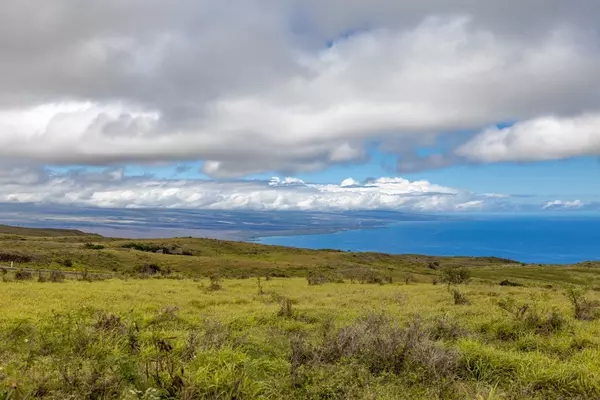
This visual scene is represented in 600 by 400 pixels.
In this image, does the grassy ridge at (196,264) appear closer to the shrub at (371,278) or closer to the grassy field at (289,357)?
the shrub at (371,278)

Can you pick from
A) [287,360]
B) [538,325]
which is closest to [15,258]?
[287,360]

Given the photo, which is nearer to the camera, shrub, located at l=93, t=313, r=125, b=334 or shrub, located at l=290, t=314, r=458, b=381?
shrub, located at l=290, t=314, r=458, b=381

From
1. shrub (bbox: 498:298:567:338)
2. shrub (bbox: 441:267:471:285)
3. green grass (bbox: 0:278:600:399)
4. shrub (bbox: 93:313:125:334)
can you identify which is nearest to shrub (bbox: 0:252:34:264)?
green grass (bbox: 0:278:600:399)

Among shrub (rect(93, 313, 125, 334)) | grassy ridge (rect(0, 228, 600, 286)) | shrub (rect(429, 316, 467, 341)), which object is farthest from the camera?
grassy ridge (rect(0, 228, 600, 286))

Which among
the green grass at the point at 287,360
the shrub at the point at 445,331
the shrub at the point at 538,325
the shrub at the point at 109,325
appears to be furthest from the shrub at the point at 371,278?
the shrub at the point at 109,325

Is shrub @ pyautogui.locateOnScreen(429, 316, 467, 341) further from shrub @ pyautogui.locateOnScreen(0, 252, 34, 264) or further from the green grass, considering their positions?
shrub @ pyautogui.locateOnScreen(0, 252, 34, 264)

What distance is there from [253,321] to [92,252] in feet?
175

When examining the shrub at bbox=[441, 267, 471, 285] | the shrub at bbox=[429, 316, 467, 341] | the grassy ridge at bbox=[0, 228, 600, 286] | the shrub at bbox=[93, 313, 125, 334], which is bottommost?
the grassy ridge at bbox=[0, 228, 600, 286]

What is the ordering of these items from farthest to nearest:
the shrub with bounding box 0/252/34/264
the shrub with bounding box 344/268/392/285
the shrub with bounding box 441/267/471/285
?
the shrub with bounding box 0/252/34/264 < the shrub with bounding box 441/267/471/285 < the shrub with bounding box 344/268/392/285

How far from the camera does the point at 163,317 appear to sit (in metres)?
13.6

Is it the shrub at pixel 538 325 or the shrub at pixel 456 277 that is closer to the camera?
the shrub at pixel 538 325

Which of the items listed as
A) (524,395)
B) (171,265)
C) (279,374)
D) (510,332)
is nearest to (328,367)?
(279,374)

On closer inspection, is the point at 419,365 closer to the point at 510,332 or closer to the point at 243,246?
the point at 510,332

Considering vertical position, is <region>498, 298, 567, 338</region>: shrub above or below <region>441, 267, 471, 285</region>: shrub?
above
